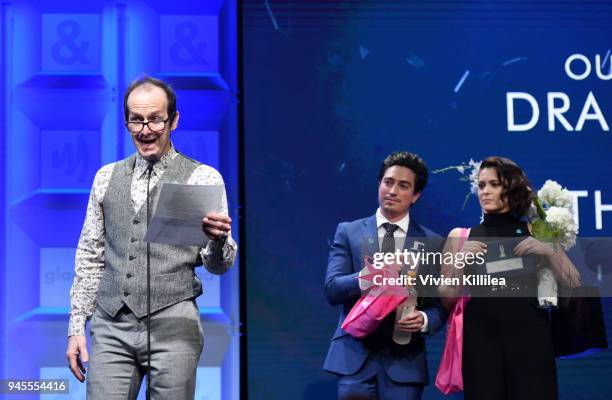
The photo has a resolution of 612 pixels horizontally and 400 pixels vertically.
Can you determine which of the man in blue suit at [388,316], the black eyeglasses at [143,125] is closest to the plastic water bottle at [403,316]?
the man in blue suit at [388,316]

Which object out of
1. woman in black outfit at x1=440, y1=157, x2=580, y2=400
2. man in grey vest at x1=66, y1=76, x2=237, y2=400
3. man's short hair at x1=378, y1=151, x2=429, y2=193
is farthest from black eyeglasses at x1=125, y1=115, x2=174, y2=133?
woman in black outfit at x1=440, y1=157, x2=580, y2=400

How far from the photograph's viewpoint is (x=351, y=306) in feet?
14.1

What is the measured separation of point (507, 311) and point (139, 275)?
1674 mm

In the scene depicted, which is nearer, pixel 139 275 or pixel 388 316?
pixel 139 275

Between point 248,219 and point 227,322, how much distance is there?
0.58 metres

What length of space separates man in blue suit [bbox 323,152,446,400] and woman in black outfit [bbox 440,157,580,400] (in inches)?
8.0

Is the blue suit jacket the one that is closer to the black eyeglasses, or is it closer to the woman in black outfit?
the woman in black outfit

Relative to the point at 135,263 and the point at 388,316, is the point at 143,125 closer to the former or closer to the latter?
the point at 135,263

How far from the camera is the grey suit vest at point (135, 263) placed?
3283 mm

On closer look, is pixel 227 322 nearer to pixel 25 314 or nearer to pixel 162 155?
pixel 25 314

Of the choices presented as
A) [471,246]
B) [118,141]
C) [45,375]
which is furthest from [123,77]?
[471,246]

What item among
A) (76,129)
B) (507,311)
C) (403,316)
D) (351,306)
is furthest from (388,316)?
(76,129)

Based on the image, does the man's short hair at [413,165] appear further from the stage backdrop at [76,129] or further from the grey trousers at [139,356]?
the grey trousers at [139,356]

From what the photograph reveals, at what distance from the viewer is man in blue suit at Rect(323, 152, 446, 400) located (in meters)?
4.12
